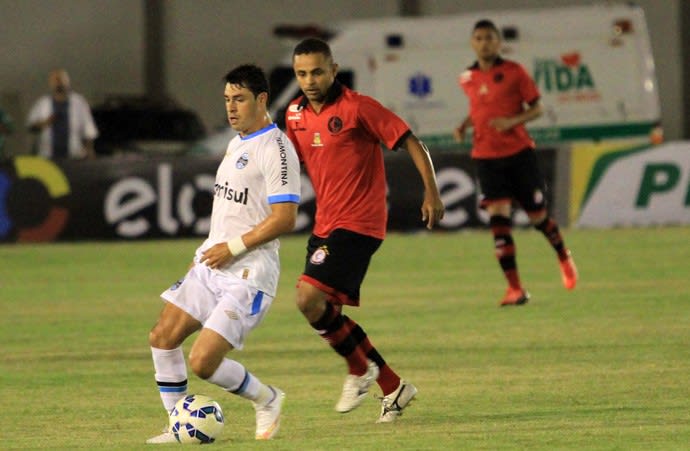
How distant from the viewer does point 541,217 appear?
49.0 ft

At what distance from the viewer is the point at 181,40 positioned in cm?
3581

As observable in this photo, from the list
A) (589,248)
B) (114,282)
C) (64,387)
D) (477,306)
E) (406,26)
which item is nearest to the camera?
(64,387)

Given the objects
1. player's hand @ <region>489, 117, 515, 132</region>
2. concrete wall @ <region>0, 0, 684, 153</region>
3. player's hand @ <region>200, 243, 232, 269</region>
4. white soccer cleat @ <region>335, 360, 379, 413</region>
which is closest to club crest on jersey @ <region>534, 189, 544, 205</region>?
player's hand @ <region>489, 117, 515, 132</region>

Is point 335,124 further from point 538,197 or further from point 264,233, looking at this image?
point 538,197

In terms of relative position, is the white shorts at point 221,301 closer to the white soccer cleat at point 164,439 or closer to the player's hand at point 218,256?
the player's hand at point 218,256

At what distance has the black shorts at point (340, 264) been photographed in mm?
9164

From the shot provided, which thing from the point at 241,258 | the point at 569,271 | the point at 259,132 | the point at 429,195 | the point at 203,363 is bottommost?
the point at 569,271

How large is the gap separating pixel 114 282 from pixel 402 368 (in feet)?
23.0

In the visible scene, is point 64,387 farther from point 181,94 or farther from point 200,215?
point 181,94

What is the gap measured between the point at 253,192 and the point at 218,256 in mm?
362

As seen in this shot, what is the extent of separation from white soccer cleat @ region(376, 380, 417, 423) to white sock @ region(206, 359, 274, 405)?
81 cm

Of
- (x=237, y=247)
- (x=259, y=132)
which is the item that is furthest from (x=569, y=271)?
(x=237, y=247)

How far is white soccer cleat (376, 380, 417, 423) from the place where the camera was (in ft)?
29.5

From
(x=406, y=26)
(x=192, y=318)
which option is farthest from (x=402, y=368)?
(x=406, y=26)
